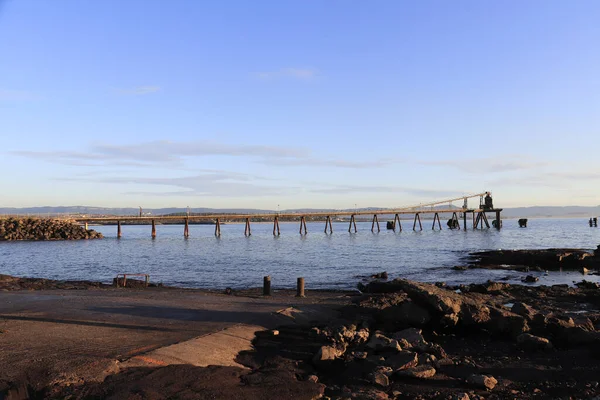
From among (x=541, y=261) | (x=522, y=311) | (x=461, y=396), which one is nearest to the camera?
(x=461, y=396)

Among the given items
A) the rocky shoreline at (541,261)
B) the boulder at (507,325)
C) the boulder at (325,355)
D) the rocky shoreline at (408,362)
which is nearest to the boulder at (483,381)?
the rocky shoreline at (408,362)

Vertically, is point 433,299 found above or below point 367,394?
above

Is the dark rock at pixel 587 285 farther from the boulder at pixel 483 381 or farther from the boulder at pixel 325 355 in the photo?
the boulder at pixel 325 355

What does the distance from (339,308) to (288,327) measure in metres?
3.42

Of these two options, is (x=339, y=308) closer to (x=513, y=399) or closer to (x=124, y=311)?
(x=124, y=311)

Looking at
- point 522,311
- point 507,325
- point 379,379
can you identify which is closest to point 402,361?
point 379,379

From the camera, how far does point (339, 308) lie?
15.9 meters

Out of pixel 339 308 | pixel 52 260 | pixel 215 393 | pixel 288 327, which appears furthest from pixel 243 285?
pixel 52 260

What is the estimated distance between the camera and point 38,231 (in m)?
86.4

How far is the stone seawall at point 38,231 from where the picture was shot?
276 feet

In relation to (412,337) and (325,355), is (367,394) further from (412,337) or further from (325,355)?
(412,337)

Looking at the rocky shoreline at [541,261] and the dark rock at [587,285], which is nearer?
the dark rock at [587,285]

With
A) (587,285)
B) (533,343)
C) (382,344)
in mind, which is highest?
(382,344)

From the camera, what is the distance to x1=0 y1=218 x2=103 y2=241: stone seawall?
84100mm
